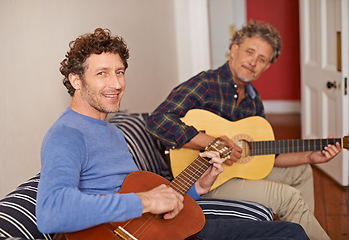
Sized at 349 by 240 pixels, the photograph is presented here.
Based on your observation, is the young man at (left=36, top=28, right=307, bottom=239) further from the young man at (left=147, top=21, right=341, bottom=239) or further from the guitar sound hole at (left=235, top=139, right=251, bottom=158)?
the guitar sound hole at (left=235, top=139, right=251, bottom=158)

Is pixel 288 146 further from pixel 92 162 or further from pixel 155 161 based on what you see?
pixel 92 162

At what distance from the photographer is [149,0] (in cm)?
348

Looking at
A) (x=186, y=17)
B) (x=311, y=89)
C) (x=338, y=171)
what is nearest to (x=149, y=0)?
(x=186, y=17)

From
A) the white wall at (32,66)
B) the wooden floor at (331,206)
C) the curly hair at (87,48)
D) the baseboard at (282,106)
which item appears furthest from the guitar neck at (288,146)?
the baseboard at (282,106)

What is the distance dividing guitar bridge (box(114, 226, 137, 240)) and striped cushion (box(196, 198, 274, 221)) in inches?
25.3

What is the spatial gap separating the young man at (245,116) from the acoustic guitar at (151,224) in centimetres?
54

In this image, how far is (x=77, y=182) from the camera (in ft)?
4.18

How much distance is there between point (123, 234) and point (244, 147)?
118 centimetres

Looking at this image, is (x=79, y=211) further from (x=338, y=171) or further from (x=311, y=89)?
(x=311, y=89)

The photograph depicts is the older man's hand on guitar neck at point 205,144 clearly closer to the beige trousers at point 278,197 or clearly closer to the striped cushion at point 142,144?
the beige trousers at point 278,197

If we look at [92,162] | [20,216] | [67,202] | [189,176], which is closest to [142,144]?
[189,176]

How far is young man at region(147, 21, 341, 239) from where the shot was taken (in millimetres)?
2141

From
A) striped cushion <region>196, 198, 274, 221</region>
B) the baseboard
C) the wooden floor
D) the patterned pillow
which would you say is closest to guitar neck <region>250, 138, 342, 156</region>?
striped cushion <region>196, 198, 274, 221</region>

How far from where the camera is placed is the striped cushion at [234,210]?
6.37 ft
